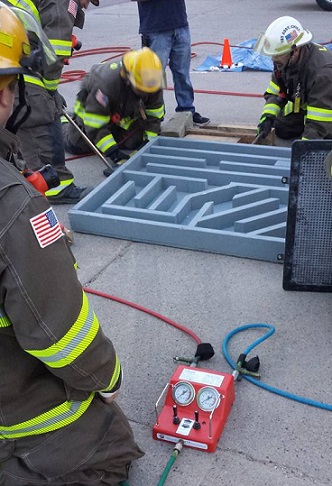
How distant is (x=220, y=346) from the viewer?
10.6 feet

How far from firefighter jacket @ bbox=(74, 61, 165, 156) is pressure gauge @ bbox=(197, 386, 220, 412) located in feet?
10.8

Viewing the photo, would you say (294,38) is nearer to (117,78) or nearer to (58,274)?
(117,78)

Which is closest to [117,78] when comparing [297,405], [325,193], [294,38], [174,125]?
[174,125]

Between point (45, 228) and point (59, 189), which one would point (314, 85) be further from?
point (45, 228)

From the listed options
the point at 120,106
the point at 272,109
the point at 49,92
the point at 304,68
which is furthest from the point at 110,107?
the point at 304,68

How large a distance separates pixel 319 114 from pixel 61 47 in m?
2.22

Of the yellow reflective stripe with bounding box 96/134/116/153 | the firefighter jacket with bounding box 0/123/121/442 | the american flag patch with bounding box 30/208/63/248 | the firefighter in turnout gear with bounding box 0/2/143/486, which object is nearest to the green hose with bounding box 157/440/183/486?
the firefighter in turnout gear with bounding box 0/2/143/486

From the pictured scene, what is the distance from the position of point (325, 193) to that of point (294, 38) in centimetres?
202

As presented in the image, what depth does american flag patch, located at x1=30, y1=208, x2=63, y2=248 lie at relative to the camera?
1.69m

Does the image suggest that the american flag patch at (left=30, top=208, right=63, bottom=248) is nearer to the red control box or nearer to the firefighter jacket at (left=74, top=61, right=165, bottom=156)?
the red control box

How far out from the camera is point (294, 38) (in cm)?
480

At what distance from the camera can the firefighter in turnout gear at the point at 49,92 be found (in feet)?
14.0

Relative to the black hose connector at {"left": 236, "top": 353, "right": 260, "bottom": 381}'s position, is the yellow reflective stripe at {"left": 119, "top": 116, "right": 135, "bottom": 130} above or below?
above

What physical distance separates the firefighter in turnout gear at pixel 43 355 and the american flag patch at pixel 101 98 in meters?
3.28
